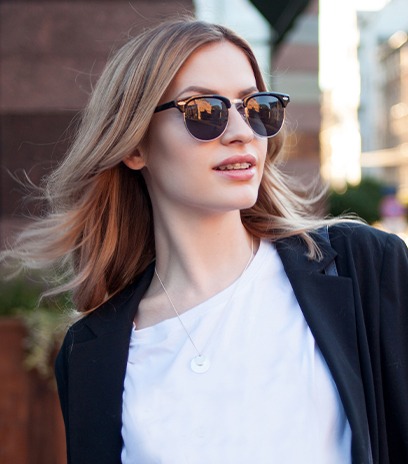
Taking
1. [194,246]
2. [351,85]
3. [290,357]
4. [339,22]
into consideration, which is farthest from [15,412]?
[351,85]

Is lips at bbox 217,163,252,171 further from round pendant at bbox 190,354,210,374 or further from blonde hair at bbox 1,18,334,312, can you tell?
round pendant at bbox 190,354,210,374

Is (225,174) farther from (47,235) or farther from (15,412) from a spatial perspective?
(15,412)

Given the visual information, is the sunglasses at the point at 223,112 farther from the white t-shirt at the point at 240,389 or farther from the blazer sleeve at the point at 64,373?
the blazer sleeve at the point at 64,373

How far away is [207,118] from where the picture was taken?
7.27ft

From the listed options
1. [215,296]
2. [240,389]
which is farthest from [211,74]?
[240,389]

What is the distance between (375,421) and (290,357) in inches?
11.3

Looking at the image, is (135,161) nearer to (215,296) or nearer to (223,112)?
(223,112)

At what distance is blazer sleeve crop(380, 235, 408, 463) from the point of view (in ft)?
6.89

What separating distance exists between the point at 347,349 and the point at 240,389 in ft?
1.05

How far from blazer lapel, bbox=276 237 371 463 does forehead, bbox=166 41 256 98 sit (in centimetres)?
54

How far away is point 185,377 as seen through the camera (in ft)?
7.31

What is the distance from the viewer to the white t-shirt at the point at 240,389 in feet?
6.68

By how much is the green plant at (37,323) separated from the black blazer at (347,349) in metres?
2.02

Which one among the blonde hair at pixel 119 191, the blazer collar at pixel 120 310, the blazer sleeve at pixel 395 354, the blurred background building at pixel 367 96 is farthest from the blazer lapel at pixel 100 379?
the blurred background building at pixel 367 96
